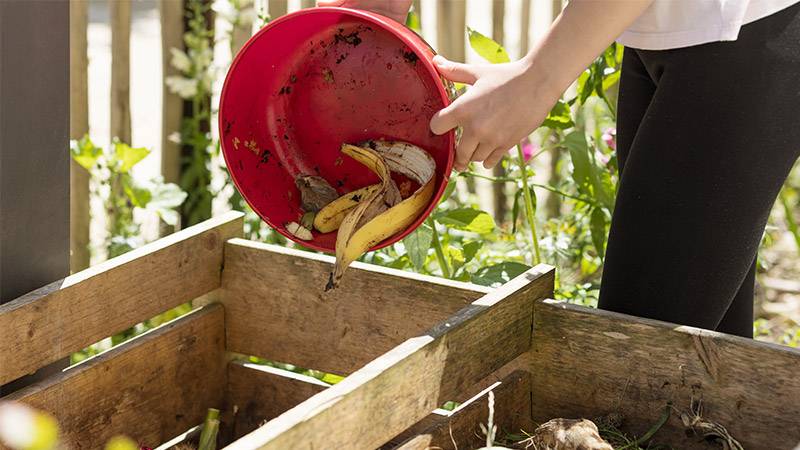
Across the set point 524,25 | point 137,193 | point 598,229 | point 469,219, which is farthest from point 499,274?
point 524,25

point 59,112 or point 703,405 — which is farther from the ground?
point 59,112

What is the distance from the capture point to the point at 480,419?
159 cm

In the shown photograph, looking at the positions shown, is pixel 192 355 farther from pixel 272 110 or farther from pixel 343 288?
pixel 272 110

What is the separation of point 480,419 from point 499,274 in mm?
521

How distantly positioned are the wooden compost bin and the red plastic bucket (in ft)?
0.53

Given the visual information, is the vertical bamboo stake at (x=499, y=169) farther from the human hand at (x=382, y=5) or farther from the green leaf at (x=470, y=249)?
the human hand at (x=382, y=5)

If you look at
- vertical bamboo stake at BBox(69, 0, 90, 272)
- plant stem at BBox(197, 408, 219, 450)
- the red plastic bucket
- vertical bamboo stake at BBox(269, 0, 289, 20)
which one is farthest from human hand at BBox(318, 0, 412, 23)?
vertical bamboo stake at BBox(269, 0, 289, 20)

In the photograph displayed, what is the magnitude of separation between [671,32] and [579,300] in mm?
970

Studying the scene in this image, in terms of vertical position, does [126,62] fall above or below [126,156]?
above

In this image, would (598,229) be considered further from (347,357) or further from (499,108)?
(499,108)

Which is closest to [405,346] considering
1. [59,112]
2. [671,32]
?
[671,32]

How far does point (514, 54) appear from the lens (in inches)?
185

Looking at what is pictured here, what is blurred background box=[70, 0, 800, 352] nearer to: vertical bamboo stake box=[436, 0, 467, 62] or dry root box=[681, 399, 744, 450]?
vertical bamboo stake box=[436, 0, 467, 62]

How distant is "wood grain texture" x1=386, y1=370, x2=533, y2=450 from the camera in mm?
1477
